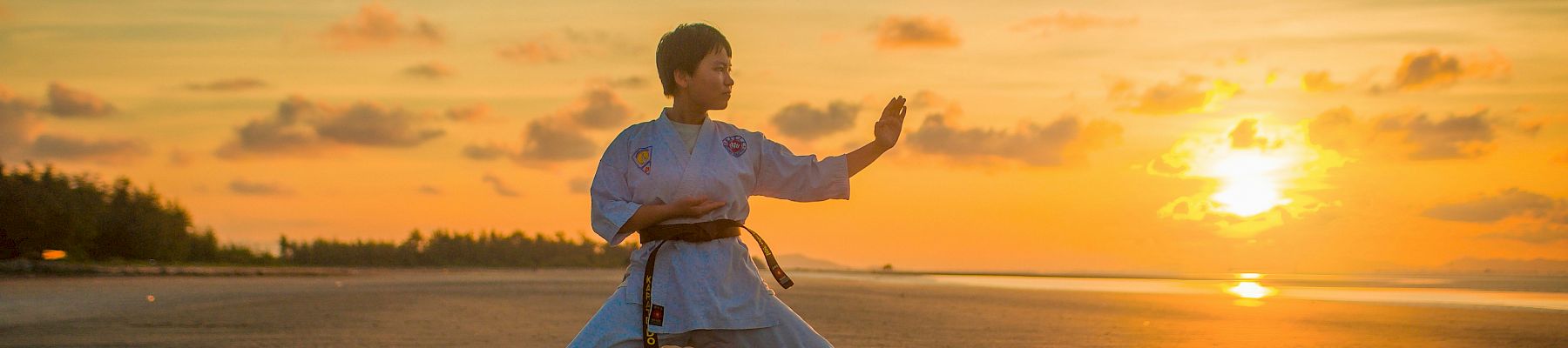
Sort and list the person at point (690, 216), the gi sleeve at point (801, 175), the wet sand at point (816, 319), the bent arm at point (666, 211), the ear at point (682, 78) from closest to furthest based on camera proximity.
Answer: the bent arm at point (666, 211) < the person at point (690, 216) < the ear at point (682, 78) < the gi sleeve at point (801, 175) < the wet sand at point (816, 319)

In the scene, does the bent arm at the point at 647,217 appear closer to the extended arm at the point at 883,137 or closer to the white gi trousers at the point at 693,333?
the white gi trousers at the point at 693,333

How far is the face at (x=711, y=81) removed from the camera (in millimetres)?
3887

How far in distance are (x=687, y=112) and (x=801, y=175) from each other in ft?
1.28

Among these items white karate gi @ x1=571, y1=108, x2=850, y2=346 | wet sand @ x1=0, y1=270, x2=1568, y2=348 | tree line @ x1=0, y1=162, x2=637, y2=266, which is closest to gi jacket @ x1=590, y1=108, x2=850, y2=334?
white karate gi @ x1=571, y1=108, x2=850, y2=346

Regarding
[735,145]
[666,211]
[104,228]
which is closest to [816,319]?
[735,145]

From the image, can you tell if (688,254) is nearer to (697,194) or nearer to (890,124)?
(697,194)

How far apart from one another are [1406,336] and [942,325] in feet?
14.0

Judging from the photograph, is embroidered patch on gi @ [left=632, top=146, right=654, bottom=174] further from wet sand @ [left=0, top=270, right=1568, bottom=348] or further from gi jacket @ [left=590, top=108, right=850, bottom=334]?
wet sand @ [left=0, top=270, right=1568, bottom=348]

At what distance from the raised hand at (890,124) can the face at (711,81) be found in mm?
449

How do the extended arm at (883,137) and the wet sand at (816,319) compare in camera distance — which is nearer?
the extended arm at (883,137)

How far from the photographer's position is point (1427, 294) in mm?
23734

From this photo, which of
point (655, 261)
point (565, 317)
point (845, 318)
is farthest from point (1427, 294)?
point (655, 261)

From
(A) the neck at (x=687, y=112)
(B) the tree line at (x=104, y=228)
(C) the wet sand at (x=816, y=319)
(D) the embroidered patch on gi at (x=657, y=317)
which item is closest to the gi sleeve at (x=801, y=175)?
(A) the neck at (x=687, y=112)

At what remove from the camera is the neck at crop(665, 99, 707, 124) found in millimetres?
4008
